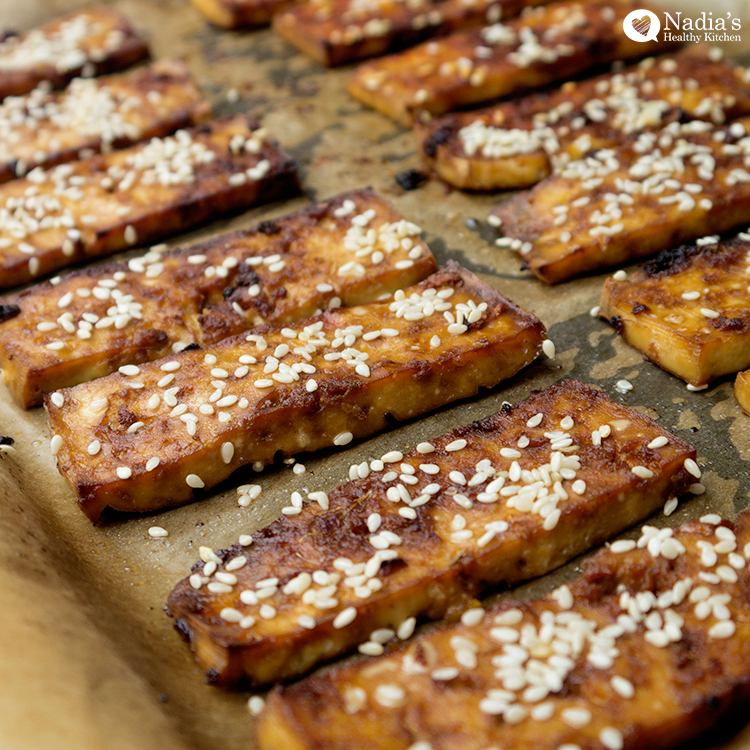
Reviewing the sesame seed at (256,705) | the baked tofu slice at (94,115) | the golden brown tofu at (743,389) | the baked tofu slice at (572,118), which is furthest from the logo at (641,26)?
the sesame seed at (256,705)

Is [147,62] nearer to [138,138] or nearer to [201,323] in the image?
[138,138]

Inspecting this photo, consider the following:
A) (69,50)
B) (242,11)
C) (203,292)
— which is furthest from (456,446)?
(69,50)

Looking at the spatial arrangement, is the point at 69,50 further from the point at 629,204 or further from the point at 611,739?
the point at 611,739

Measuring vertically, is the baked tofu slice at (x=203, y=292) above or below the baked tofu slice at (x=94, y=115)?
below

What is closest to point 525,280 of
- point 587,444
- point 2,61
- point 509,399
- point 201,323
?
point 509,399

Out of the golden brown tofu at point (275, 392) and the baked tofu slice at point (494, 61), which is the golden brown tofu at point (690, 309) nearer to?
the golden brown tofu at point (275, 392)

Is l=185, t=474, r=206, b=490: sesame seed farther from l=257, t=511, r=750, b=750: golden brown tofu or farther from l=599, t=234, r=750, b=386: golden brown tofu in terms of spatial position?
l=599, t=234, r=750, b=386: golden brown tofu
